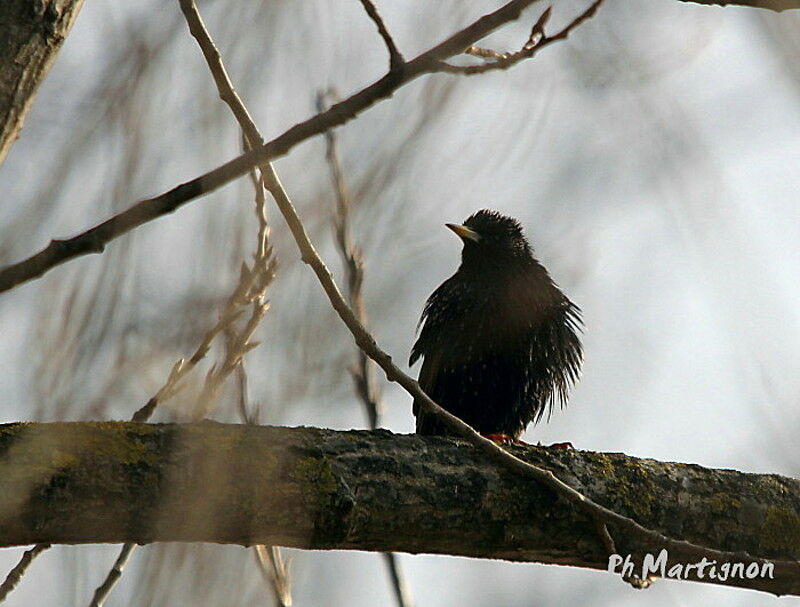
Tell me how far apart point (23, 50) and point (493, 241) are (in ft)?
12.5

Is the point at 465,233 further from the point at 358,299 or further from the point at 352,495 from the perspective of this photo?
the point at 352,495

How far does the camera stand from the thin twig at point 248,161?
7.78 ft

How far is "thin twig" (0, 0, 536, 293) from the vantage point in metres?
2.37

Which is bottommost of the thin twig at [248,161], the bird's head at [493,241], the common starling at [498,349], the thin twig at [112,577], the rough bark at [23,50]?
the thin twig at [112,577]

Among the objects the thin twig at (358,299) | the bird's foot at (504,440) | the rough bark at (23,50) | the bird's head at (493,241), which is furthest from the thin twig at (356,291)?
the bird's head at (493,241)

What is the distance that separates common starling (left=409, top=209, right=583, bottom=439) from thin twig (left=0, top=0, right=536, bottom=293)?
317 centimetres

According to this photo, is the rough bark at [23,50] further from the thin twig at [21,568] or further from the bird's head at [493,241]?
the bird's head at [493,241]

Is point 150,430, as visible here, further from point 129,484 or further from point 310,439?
point 310,439

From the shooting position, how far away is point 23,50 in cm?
288

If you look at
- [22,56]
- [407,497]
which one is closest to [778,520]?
[407,497]

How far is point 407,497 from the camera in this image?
3.21 metres

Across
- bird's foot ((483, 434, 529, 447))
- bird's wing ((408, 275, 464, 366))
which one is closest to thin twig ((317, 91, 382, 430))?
bird's foot ((483, 434, 529, 447))

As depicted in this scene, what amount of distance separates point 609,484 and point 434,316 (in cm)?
266

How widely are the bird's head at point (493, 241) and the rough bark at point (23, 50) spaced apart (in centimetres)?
362
